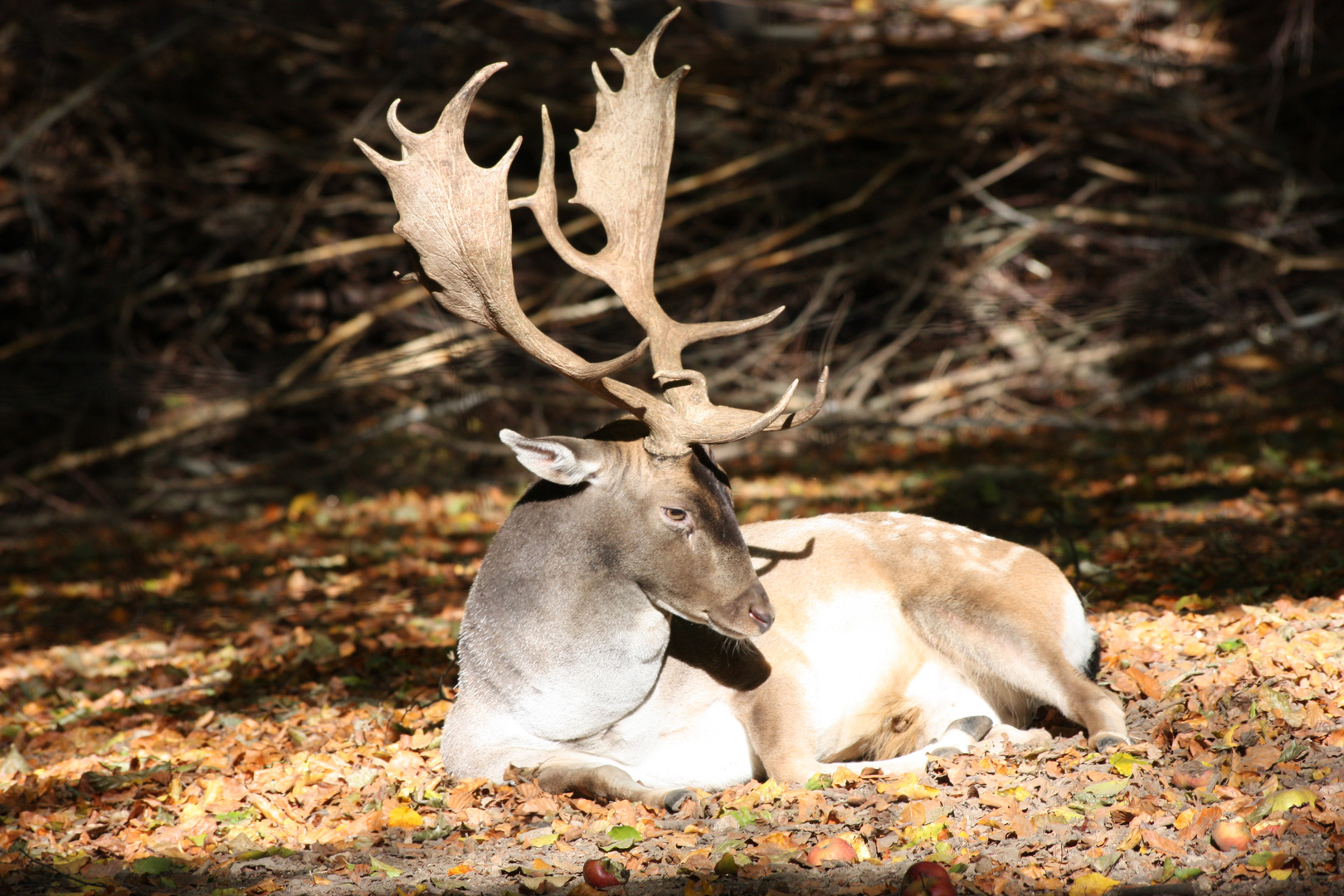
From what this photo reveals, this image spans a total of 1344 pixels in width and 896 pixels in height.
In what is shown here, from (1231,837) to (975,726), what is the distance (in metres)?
1.29

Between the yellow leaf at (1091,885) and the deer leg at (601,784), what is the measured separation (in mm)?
1258

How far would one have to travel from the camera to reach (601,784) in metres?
3.77

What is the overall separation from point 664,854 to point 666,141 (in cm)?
279

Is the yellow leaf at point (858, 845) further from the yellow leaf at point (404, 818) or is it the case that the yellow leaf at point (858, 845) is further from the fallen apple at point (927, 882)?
the yellow leaf at point (404, 818)

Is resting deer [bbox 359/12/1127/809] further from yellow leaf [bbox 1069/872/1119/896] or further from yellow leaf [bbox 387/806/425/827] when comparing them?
yellow leaf [bbox 1069/872/1119/896]

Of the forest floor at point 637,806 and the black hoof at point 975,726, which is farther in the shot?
the black hoof at point 975,726

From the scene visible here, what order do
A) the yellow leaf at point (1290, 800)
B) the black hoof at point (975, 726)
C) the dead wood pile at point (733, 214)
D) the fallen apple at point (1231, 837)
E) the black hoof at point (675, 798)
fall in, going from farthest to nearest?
the dead wood pile at point (733, 214) → the black hoof at point (975, 726) → the black hoof at point (675, 798) → the yellow leaf at point (1290, 800) → the fallen apple at point (1231, 837)

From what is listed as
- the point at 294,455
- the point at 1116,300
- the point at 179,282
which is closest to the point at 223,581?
the point at 294,455

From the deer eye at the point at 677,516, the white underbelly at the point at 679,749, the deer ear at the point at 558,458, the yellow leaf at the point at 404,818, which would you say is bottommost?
the white underbelly at the point at 679,749

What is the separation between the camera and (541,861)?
10.8ft

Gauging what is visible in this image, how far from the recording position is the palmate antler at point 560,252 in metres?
3.91

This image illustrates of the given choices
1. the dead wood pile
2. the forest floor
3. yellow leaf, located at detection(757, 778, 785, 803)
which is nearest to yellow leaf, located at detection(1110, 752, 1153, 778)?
the forest floor

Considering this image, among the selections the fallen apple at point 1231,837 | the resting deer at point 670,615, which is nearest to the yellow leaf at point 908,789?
the resting deer at point 670,615

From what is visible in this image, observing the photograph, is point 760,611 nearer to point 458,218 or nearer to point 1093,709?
point 1093,709
